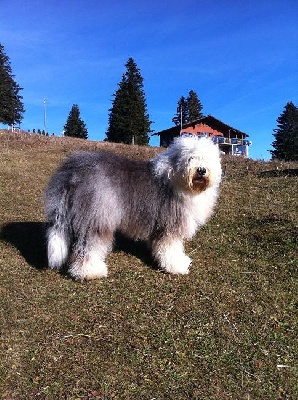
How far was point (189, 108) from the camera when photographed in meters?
55.8

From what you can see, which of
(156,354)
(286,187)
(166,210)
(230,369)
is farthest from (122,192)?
(286,187)

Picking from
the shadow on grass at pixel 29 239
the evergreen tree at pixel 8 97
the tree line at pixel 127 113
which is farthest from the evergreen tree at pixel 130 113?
the shadow on grass at pixel 29 239

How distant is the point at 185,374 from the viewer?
12.6 ft

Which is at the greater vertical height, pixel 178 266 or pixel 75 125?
pixel 75 125

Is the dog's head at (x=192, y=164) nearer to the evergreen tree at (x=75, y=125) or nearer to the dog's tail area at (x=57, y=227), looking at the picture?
the dog's tail area at (x=57, y=227)

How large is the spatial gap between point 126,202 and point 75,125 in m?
50.9

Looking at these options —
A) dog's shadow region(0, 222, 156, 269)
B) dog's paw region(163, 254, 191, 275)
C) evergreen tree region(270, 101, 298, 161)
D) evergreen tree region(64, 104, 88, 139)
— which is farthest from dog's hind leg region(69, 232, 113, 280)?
evergreen tree region(64, 104, 88, 139)

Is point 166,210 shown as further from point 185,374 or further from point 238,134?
point 238,134

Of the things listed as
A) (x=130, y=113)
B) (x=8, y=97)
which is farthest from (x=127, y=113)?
(x=8, y=97)

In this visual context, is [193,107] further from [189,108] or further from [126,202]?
[126,202]

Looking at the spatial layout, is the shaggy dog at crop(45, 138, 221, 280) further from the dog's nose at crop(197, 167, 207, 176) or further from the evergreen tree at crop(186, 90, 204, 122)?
the evergreen tree at crop(186, 90, 204, 122)

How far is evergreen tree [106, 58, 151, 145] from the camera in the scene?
4109cm

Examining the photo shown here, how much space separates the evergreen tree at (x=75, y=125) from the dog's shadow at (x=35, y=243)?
47404mm

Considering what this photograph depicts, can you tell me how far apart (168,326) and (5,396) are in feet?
5.89
